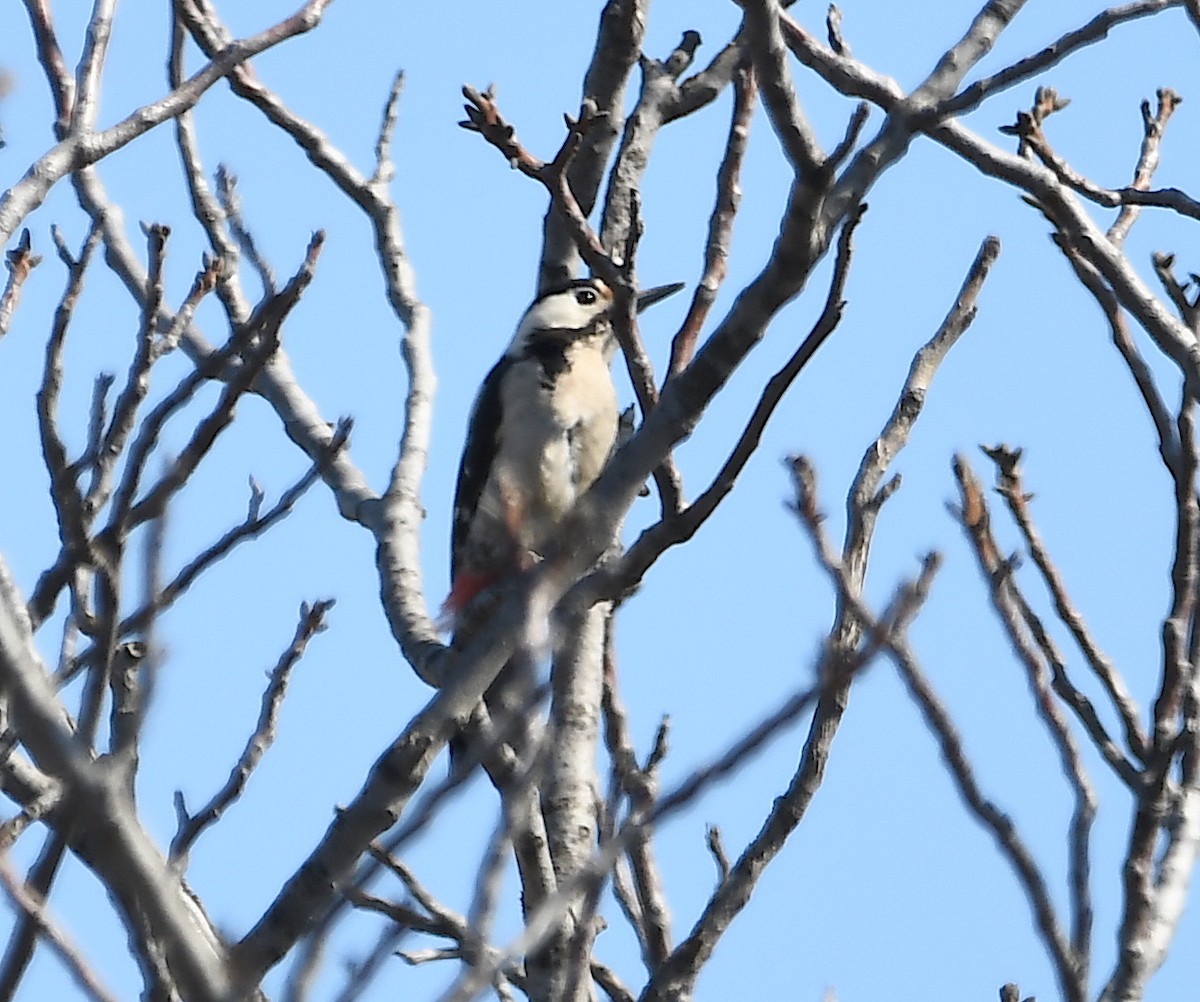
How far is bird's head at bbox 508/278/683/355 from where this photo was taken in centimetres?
616

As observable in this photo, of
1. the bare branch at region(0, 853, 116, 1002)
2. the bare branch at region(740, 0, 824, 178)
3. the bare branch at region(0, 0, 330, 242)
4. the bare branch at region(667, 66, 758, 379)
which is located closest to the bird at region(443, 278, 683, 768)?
the bare branch at region(667, 66, 758, 379)

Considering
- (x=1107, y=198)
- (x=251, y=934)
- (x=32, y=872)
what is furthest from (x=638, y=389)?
(x=32, y=872)

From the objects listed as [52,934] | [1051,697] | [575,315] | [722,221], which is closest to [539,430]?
[575,315]

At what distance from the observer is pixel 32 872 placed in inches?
74.0

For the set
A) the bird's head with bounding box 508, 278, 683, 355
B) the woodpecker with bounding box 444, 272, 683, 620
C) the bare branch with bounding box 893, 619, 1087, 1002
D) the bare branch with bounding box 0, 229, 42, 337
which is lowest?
the bare branch with bounding box 893, 619, 1087, 1002

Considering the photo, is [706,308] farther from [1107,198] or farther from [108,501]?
[108,501]

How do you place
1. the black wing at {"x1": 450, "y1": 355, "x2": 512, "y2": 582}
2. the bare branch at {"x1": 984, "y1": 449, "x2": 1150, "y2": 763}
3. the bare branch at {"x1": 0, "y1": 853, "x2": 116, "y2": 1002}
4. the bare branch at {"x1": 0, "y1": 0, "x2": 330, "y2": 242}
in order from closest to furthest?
the bare branch at {"x1": 0, "y1": 853, "x2": 116, "y2": 1002}, the bare branch at {"x1": 984, "y1": 449, "x2": 1150, "y2": 763}, the bare branch at {"x1": 0, "y1": 0, "x2": 330, "y2": 242}, the black wing at {"x1": 450, "y1": 355, "x2": 512, "y2": 582}

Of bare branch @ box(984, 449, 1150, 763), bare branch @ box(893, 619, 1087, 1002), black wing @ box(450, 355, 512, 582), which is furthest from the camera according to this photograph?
black wing @ box(450, 355, 512, 582)

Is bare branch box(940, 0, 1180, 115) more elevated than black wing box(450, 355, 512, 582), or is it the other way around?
black wing box(450, 355, 512, 582)

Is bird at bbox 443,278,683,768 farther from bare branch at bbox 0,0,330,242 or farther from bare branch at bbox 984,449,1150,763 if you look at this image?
bare branch at bbox 984,449,1150,763

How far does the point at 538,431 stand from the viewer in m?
5.93

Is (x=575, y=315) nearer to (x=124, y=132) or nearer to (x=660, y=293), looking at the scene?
(x=660, y=293)

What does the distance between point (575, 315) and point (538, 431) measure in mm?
535

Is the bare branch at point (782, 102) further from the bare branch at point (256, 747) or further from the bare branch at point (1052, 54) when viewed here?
the bare branch at point (256, 747)
